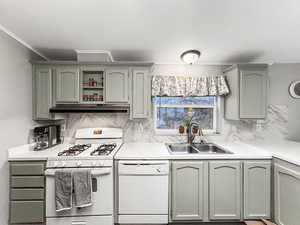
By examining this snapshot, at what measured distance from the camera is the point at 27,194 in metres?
1.85

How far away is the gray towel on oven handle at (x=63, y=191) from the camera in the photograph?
70.4 inches

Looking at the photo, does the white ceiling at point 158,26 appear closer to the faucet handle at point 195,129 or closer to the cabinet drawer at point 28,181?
the faucet handle at point 195,129

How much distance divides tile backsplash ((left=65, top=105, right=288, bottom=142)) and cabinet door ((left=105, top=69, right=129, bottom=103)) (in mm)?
408

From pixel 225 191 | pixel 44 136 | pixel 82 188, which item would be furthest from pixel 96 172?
pixel 225 191

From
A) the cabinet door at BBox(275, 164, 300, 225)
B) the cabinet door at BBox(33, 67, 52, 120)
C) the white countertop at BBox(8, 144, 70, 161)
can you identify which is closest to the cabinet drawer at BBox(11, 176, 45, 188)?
the white countertop at BBox(8, 144, 70, 161)

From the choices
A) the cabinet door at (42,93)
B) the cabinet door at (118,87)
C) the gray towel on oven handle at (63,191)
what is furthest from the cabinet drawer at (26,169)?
the cabinet door at (118,87)

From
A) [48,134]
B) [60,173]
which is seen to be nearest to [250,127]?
[60,173]

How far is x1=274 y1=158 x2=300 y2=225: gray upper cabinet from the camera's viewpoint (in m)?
1.62

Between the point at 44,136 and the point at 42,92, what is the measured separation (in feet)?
1.99

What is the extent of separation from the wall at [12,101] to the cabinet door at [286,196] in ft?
9.89

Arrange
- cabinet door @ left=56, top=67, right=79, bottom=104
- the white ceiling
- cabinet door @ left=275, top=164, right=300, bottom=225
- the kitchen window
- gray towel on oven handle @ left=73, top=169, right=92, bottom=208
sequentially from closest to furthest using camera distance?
1. the white ceiling
2. cabinet door @ left=275, top=164, right=300, bottom=225
3. gray towel on oven handle @ left=73, top=169, right=92, bottom=208
4. cabinet door @ left=56, top=67, right=79, bottom=104
5. the kitchen window

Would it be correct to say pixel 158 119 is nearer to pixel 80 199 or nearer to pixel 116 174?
pixel 116 174

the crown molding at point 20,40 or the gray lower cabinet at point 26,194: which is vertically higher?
the crown molding at point 20,40

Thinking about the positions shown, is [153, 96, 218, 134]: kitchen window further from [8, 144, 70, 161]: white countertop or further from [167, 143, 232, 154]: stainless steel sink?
[8, 144, 70, 161]: white countertop
